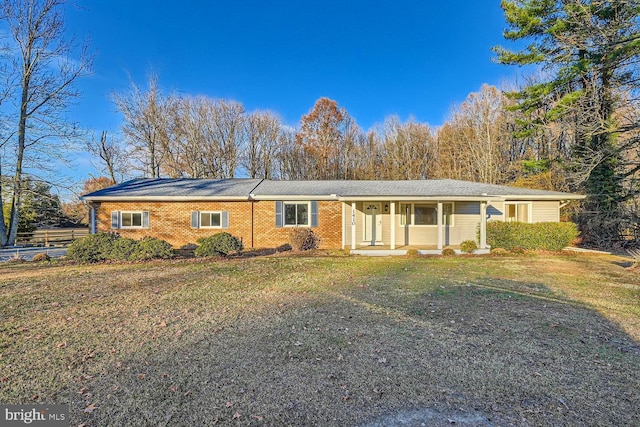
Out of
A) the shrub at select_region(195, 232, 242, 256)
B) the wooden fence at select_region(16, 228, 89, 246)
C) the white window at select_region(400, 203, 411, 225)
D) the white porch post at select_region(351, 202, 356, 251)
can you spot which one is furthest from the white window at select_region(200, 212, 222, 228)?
the wooden fence at select_region(16, 228, 89, 246)

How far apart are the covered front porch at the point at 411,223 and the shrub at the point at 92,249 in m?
8.83

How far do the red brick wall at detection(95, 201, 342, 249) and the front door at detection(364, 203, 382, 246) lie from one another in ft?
3.90

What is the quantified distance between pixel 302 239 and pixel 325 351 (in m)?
9.49

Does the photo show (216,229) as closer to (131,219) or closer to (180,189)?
(180,189)

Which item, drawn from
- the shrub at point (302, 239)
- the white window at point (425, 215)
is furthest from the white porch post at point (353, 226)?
the white window at point (425, 215)

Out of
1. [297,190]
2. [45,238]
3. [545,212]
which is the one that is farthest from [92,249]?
[545,212]

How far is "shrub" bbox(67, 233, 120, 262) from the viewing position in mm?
10273

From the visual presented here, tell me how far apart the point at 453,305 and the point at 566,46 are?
11.7 metres

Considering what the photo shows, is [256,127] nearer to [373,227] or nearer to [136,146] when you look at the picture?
[136,146]

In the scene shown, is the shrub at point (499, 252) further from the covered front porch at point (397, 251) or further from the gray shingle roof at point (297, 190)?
the gray shingle roof at point (297, 190)

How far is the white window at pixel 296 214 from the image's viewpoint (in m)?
14.2

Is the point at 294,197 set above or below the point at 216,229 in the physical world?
above

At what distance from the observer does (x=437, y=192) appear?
520 inches

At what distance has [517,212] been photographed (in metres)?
14.3
